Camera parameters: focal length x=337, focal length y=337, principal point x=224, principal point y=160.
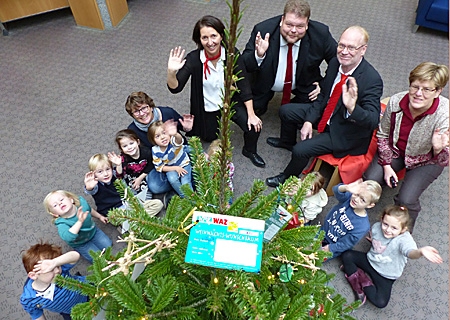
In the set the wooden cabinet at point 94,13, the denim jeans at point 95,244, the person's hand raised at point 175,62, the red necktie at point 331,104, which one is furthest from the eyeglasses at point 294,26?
the wooden cabinet at point 94,13

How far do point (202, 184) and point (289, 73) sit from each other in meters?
1.71

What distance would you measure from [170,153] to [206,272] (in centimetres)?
135

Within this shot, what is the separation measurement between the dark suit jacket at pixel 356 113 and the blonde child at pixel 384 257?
501 mm

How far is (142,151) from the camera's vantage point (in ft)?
7.28

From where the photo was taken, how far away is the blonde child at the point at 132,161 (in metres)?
2.10

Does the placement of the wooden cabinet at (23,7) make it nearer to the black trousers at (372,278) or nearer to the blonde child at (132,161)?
the blonde child at (132,161)

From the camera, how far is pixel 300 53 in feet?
7.75

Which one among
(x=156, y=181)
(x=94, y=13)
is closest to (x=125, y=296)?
(x=156, y=181)

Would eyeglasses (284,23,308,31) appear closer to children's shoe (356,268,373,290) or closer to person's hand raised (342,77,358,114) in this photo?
person's hand raised (342,77,358,114)

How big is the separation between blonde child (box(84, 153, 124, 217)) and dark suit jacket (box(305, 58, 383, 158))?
1380 mm

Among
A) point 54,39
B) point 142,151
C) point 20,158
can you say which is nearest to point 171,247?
point 142,151

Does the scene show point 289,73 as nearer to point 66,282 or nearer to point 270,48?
point 270,48

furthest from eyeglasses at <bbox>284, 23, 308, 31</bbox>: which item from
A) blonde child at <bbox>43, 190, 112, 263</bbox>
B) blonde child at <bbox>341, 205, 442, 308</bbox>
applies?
blonde child at <bbox>43, 190, 112, 263</bbox>

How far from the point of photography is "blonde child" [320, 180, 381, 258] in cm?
185
